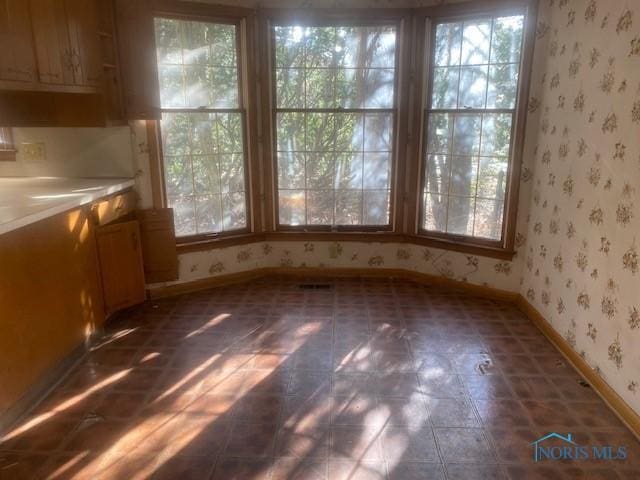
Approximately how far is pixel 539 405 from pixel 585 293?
28.0 inches

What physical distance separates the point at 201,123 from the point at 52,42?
44.8 inches

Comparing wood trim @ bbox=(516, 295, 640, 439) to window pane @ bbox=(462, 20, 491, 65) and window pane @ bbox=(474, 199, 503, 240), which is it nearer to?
window pane @ bbox=(474, 199, 503, 240)

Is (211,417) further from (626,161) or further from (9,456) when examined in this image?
(626,161)

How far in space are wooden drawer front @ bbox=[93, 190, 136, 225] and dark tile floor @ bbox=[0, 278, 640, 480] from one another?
2.42ft

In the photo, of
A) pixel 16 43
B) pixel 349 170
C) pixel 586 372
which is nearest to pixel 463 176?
pixel 349 170

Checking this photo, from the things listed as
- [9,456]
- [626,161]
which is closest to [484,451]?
[626,161]

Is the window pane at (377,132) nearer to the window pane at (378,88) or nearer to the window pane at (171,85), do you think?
the window pane at (378,88)

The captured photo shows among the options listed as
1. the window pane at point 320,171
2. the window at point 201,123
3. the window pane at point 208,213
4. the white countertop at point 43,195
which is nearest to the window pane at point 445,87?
the window pane at point 320,171

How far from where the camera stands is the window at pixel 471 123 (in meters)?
3.33

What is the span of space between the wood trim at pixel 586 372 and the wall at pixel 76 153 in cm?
308

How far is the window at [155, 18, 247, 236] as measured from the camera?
3432 millimetres

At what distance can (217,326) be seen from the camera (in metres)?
3.19

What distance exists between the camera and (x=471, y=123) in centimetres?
351

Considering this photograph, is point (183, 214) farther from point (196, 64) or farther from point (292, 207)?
point (196, 64)
